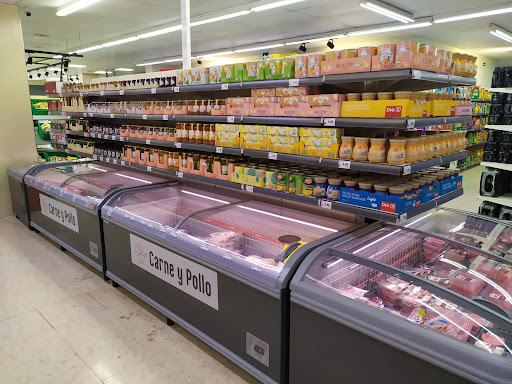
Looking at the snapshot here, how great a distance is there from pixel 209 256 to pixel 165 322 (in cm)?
105

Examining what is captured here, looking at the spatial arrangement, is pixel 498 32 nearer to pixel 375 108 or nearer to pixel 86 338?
pixel 375 108

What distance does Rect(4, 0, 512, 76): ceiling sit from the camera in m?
7.37

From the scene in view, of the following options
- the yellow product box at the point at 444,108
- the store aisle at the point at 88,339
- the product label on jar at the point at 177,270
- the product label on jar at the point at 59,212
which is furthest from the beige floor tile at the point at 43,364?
the yellow product box at the point at 444,108

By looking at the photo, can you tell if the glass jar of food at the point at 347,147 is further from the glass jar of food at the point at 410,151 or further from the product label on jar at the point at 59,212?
the product label on jar at the point at 59,212

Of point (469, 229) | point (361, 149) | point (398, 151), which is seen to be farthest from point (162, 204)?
point (469, 229)

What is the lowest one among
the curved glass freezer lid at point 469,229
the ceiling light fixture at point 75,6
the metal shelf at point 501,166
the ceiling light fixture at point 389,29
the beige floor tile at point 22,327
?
the beige floor tile at point 22,327

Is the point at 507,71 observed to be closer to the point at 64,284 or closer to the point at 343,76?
the point at 343,76

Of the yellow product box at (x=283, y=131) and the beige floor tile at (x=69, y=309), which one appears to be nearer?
the yellow product box at (x=283, y=131)

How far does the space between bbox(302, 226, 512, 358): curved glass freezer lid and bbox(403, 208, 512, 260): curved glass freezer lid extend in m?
0.22

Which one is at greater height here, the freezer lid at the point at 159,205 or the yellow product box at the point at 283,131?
the yellow product box at the point at 283,131

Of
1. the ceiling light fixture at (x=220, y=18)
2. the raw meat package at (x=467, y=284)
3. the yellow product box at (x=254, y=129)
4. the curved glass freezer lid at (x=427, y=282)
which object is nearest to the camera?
the curved glass freezer lid at (x=427, y=282)

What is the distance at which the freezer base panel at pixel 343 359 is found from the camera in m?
1.67

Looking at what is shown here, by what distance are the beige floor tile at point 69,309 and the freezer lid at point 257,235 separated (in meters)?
1.33

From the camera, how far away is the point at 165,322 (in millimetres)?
3283
